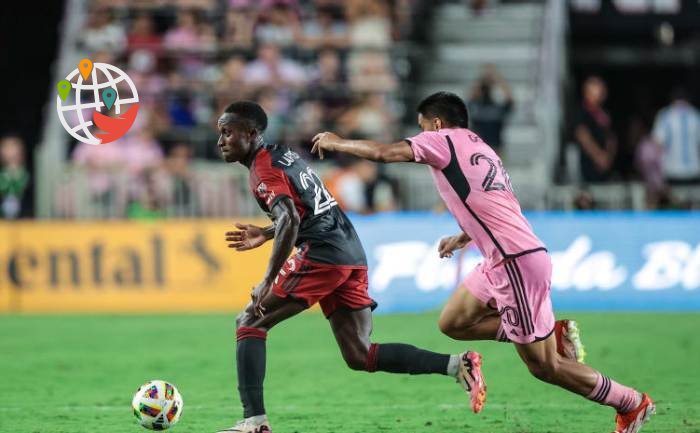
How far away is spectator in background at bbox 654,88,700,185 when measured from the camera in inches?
811

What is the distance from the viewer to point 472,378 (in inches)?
319

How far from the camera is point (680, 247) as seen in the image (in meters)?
17.6

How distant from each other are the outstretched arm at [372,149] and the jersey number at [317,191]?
0.62 m

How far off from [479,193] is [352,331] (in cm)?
131

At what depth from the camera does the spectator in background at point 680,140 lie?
20594 mm

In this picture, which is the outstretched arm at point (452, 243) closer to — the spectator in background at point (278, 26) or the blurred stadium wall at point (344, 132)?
the blurred stadium wall at point (344, 132)

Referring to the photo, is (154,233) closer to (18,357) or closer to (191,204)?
(191,204)

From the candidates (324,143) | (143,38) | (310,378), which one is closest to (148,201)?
(143,38)

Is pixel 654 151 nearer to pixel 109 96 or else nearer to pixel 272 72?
pixel 272 72

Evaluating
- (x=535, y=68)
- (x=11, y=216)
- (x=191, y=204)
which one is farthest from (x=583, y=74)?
(x=11, y=216)

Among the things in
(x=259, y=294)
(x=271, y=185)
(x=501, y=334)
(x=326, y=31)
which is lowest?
(x=501, y=334)

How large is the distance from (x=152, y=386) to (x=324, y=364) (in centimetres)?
432

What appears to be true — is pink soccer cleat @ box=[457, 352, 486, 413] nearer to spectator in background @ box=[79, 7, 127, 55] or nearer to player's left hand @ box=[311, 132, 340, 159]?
player's left hand @ box=[311, 132, 340, 159]

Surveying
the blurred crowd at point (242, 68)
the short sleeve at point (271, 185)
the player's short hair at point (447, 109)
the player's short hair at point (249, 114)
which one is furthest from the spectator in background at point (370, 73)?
the short sleeve at point (271, 185)
